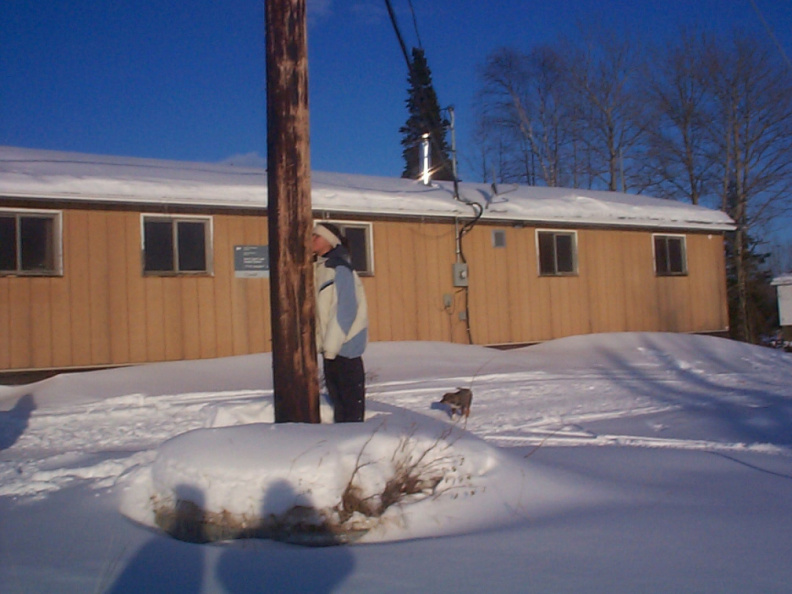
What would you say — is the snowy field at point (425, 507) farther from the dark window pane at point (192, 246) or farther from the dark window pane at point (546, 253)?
the dark window pane at point (546, 253)

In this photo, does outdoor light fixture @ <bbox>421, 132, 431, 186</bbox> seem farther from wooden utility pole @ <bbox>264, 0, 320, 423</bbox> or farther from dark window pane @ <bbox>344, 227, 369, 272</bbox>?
wooden utility pole @ <bbox>264, 0, 320, 423</bbox>

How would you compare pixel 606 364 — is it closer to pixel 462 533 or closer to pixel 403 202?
pixel 403 202

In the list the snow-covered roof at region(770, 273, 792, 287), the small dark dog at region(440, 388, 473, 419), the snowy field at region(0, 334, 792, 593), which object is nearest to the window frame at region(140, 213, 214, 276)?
the snowy field at region(0, 334, 792, 593)

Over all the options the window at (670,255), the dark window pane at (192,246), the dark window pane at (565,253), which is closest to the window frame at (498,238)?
the dark window pane at (565,253)

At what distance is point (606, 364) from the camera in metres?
12.0

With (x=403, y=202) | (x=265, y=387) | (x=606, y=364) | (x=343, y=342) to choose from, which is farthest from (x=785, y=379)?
(x=343, y=342)

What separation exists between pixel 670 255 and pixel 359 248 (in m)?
7.60

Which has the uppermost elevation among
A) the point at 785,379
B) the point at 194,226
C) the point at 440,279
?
the point at 194,226

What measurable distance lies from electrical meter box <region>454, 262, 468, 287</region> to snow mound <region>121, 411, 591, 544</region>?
9111 mm

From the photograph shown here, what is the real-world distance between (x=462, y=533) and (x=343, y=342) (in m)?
1.73

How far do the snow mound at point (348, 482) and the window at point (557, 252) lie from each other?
34.8 ft

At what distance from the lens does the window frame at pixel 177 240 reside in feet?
35.3

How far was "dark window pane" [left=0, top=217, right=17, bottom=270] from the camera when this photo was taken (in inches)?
→ 388

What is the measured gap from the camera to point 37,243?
1009cm
